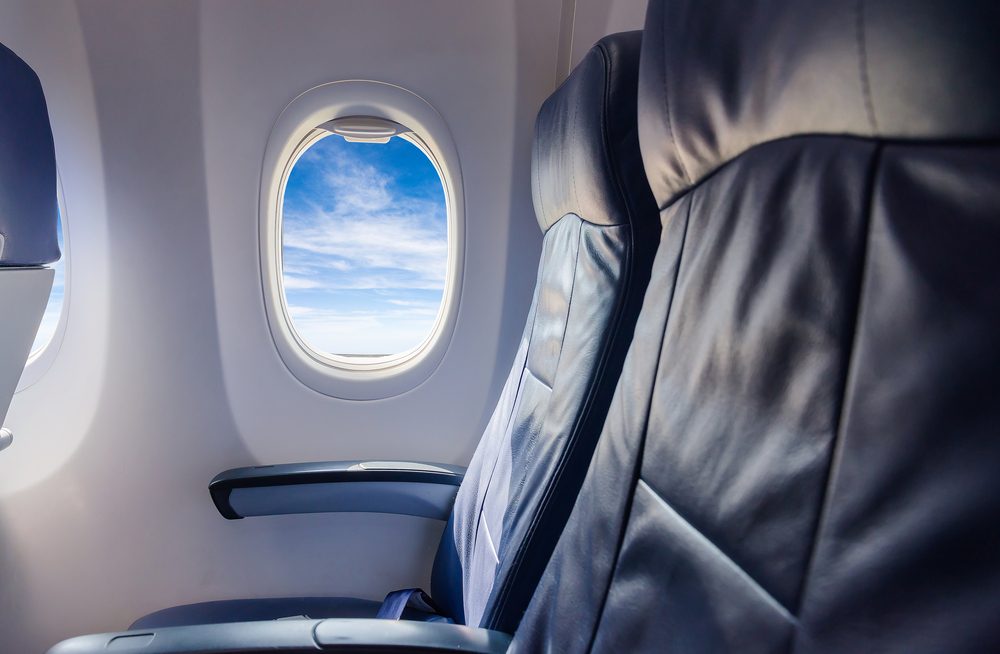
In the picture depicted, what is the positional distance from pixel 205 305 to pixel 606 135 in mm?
1333

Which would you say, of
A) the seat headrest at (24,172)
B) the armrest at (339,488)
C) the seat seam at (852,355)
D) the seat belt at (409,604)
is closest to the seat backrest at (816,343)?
the seat seam at (852,355)

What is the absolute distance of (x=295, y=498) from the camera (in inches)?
66.7

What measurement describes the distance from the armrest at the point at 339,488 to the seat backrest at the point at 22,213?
562 mm

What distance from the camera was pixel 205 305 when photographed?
1802 millimetres

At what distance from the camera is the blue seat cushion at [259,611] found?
5.29ft

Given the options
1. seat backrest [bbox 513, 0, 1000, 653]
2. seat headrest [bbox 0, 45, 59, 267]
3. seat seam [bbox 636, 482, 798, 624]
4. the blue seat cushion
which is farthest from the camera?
the blue seat cushion

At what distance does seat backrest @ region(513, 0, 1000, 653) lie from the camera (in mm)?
331

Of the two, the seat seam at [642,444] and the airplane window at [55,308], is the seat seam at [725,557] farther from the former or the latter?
the airplane window at [55,308]

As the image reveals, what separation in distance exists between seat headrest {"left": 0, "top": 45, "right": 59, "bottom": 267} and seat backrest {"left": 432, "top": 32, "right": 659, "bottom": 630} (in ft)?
3.35

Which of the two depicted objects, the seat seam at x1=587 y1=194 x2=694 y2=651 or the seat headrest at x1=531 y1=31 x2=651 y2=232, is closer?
the seat seam at x1=587 y1=194 x2=694 y2=651

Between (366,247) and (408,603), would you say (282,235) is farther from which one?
(408,603)

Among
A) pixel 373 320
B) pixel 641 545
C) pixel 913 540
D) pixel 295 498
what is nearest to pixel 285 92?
pixel 373 320

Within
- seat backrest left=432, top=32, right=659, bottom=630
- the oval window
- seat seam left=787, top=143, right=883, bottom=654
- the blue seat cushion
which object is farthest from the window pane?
seat seam left=787, top=143, right=883, bottom=654

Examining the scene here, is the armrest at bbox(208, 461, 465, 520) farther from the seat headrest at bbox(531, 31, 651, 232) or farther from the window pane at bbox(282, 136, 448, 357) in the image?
the seat headrest at bbox(531, 31, 651, 232)
